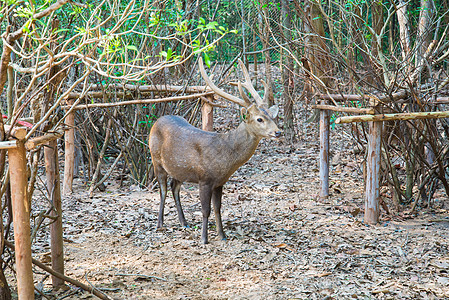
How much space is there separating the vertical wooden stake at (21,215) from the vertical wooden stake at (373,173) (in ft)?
13.1

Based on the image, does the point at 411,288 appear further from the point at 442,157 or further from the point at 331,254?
the point at 442,157

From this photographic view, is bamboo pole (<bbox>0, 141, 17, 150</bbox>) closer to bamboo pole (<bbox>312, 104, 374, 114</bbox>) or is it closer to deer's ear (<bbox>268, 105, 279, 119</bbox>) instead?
deer's ear (<bbox>268, 105, 279, 119</bbox>)

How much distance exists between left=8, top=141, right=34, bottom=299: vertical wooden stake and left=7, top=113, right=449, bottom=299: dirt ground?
0.93 meters

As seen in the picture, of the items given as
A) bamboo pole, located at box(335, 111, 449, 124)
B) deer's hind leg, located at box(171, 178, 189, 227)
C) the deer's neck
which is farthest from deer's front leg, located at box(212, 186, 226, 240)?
bamboo pole, located at box(335, 111, 449, 124)

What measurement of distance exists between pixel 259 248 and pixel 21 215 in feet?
9.44

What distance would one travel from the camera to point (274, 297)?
381 centimetres

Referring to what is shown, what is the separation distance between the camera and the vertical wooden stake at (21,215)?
102 inches

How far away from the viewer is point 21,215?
2625mm

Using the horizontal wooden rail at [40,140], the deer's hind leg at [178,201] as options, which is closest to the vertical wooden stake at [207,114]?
the deer's hind leg at [178,201]

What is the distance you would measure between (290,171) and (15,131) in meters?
6.45

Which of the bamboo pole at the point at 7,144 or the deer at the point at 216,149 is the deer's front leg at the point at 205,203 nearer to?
the deer at the point at 216,149

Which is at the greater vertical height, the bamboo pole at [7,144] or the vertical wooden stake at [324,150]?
the bamboo pole at [7,144]

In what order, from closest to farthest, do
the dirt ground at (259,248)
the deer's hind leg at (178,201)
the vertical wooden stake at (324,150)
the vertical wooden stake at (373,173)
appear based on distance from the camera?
the dirt ground at (259,248) < the vertical wooden stake at (373,173) < the deer's hind leg at (178,201) < the vertical wooden stake at (324,150)

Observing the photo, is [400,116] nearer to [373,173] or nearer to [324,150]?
[373,173]
